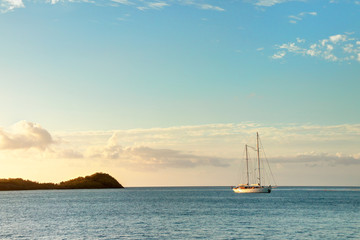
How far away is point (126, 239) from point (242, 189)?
150504mm

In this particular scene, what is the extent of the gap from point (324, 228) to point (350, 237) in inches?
380

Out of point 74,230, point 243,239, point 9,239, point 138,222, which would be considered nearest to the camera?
point 243,239

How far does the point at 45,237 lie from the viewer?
55406 millimetres

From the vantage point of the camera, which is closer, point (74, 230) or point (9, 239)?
point (9, 239)

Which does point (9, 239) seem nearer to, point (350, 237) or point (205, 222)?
point (205, 222)

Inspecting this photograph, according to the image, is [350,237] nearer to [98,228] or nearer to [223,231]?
[223,231]

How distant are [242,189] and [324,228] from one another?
135911mm

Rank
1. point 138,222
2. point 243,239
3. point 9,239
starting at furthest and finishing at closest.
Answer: point 138,222, point 9,239, point 243,239

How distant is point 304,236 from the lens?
53.2 meters

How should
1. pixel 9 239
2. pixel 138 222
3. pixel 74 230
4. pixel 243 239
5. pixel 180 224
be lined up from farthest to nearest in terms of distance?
→ 1. pixel 138 222
2. pixel 180 224
3. pixel 74 230
4. pixel 9 239
5. pixel 243 239

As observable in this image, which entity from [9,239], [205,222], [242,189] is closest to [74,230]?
[9,239]

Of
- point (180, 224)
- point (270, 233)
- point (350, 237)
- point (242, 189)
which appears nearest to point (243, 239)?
point (270, 233)

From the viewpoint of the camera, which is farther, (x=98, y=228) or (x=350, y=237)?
(x=98, y=228)

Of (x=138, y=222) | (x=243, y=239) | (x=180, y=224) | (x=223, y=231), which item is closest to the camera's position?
(x=243, y=239)
